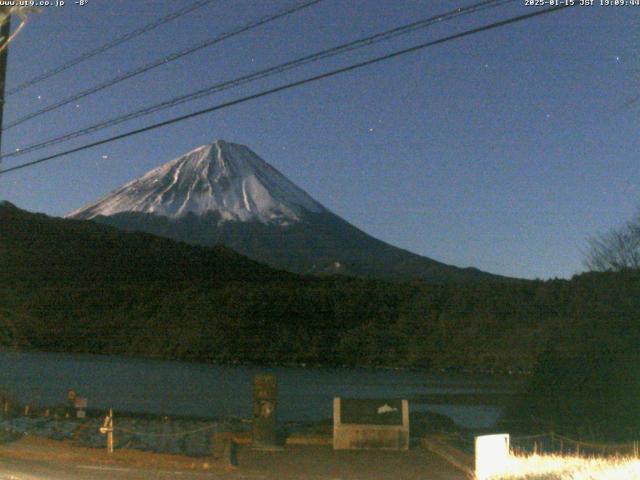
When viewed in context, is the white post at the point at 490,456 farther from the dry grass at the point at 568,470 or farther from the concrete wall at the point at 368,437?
the concrete wall at the point at 368,437

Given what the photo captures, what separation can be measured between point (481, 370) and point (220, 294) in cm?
2680

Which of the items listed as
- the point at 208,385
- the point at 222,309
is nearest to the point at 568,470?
the point at 208,385

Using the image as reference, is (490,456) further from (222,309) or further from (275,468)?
(222,309)

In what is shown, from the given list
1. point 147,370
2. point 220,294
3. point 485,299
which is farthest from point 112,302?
point 485,299

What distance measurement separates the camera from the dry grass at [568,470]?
10.8 m

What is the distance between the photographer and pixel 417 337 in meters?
67.5

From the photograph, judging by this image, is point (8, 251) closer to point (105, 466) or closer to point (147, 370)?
point (147, 370)

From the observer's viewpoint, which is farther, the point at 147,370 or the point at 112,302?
the point at 112,302

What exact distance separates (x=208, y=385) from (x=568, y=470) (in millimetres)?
43465

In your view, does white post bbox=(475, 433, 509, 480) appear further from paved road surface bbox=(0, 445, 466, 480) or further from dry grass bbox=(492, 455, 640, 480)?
paved road surface bbox=(0, 445, 466, 480)

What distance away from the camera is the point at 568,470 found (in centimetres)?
1191

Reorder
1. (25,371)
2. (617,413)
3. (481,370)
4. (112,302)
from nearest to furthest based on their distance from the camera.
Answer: (617,413), (25,371), (481,370), (112,302)

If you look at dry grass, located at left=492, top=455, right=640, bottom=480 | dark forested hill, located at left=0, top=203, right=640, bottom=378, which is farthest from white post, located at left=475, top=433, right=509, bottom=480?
dark forested hill, located at left=0, top=203, right=640, bottom=378

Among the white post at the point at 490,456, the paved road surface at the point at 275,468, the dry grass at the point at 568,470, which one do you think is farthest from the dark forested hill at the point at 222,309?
the white post at the point at 490,456
